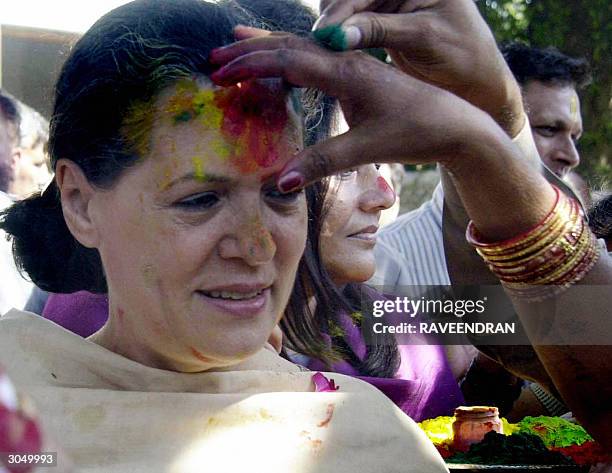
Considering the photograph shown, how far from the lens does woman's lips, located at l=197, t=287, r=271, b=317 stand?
5.61ft

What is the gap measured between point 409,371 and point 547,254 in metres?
1.37

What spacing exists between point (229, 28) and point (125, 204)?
1.32 feet

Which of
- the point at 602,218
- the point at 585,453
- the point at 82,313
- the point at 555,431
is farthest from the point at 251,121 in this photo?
the point at 602,218

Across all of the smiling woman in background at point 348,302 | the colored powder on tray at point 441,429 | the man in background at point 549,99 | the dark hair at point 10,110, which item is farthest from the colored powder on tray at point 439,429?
the dark hair at point 10,110

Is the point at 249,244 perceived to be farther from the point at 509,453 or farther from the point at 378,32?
the point at 509,453

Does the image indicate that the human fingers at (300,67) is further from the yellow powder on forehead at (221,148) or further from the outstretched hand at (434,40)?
the yellow powder on forehead at (221,148)

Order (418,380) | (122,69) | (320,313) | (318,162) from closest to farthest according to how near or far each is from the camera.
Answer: (318,162) → (122,69) → (320,313) → (418,380)

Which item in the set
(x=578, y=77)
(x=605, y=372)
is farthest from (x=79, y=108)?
(x=578, y=77)

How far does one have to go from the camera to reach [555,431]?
2.80 m

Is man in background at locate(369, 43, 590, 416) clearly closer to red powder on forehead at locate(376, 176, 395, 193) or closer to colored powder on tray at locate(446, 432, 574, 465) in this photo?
red powder on forehead at locate(376, 176, 395, 193)

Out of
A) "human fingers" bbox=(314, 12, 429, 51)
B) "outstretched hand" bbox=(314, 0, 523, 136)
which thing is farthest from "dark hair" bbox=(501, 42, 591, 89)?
"human fingers" bbox=(314, 12, 429, 51)

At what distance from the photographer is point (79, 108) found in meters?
1.77

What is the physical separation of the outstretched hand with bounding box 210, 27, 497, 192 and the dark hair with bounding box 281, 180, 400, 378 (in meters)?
0.85

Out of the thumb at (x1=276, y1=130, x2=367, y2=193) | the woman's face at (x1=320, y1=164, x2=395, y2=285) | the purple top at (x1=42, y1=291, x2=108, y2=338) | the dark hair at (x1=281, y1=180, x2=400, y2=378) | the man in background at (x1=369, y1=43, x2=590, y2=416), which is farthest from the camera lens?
the man in background at (x1=369, y1=43, x2=590, y2=416)
